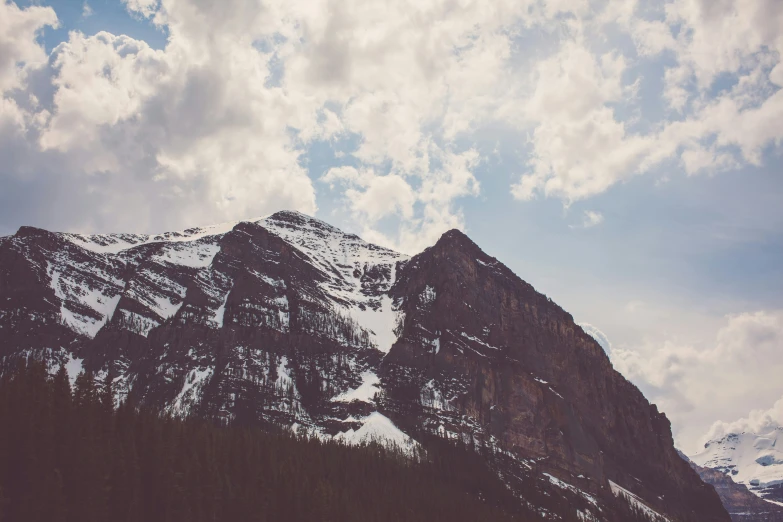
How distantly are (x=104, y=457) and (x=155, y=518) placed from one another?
1069cm

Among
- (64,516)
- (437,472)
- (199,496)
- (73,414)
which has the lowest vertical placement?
(64,516)

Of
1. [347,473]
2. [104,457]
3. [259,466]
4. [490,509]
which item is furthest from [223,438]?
[490,509]

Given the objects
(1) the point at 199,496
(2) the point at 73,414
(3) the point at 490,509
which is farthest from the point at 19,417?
(3) the point at 490,509

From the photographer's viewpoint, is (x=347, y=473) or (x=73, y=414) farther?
(x=347, y=473)

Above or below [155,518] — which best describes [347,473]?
above

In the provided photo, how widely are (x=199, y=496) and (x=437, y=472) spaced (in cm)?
9533

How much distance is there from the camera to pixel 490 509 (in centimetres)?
16350

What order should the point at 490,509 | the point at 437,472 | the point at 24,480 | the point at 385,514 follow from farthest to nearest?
the point at 437,472, the point at 490,509, the point at 385,514, the point at 24,480

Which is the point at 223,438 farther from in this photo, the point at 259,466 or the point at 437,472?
the point at 437,472

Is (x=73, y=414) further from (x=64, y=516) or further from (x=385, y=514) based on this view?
(x=385, y=514)

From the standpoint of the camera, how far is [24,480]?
84250 millimetres

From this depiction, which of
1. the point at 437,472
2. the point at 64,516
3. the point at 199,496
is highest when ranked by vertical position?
the point at 437,472

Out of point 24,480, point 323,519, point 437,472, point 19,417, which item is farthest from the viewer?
point 437,472

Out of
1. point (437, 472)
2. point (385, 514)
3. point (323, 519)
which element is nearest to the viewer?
point (323, 519)
